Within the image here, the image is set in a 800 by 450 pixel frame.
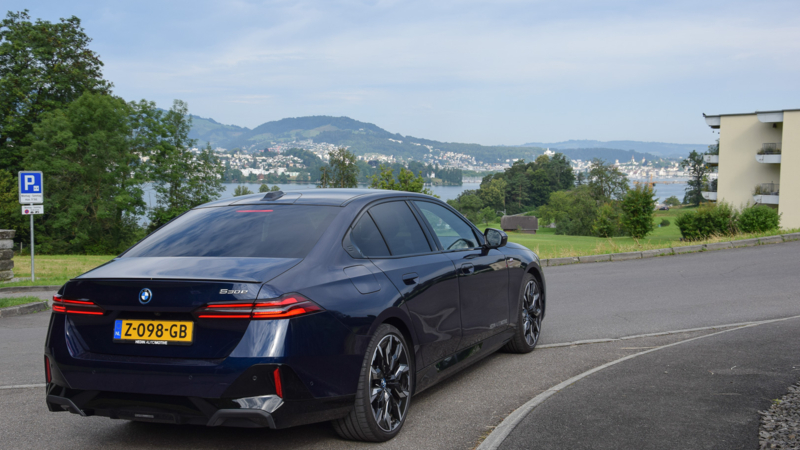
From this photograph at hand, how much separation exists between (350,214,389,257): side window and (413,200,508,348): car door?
0.80 metres

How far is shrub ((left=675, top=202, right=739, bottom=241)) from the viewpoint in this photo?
27344 mm

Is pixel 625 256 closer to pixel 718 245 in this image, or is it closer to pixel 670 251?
pixel 670 251

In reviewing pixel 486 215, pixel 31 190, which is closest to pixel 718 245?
pixel 31 190

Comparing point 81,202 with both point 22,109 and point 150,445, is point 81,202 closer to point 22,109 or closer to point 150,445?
point 22,109

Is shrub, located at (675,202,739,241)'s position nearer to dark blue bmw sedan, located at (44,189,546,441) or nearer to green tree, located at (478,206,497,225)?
dark blue bmw sedan, located at (44,189,546,441)

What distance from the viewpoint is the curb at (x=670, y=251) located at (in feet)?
53.4


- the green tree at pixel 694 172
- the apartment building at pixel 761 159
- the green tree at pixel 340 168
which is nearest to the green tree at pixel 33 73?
the green tree at pixel 340 168

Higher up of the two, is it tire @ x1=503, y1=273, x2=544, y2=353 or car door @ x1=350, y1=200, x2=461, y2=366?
car door @ x1=350, y1=200, x2=461, y2=366

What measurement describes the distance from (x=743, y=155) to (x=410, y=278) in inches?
2605

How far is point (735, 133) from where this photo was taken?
200ft

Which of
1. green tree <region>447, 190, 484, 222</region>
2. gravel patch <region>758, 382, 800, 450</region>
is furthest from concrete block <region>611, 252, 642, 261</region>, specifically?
green tree <region>447, 190, 484, 222</region>

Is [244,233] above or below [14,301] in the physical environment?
above

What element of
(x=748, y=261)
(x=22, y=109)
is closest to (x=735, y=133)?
(x=748, y=261)

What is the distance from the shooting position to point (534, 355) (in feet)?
21.2
